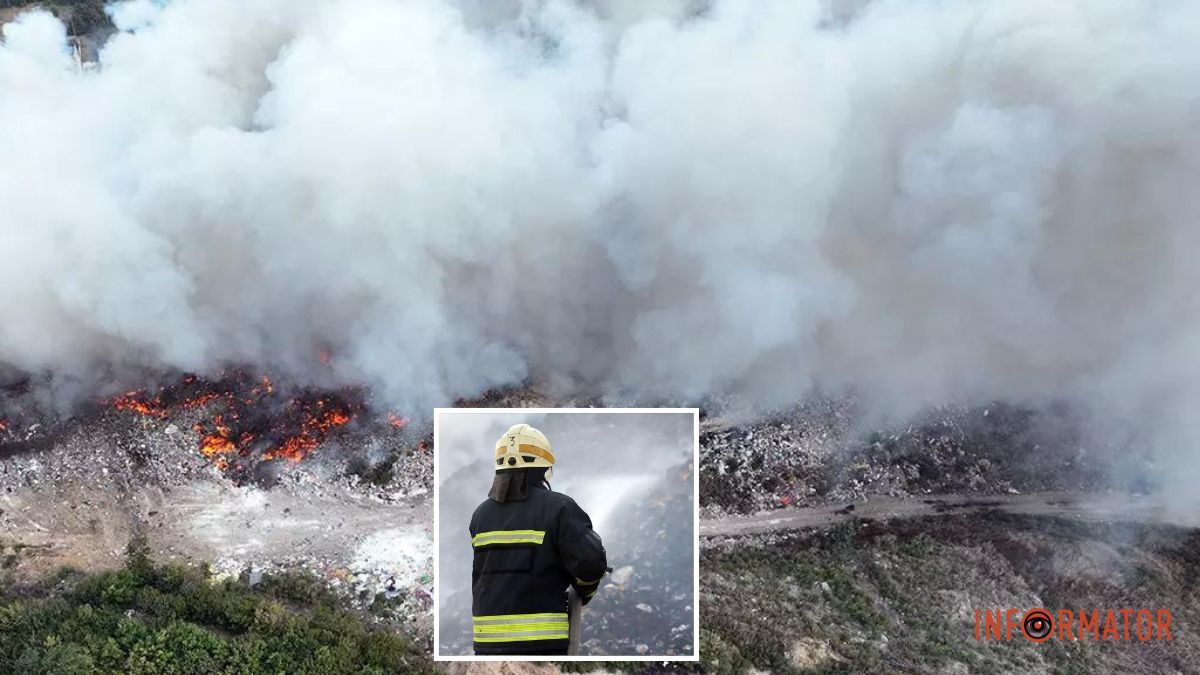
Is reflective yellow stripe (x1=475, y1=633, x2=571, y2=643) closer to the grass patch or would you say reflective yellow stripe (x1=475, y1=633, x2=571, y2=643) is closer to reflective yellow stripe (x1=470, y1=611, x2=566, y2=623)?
reflective yellow stripe (x1=470, y1=611, x2=566, y2=623)

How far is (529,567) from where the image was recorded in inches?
382

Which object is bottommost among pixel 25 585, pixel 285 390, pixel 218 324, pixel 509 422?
pixel 25 585

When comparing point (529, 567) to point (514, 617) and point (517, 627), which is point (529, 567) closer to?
point (514, 617)

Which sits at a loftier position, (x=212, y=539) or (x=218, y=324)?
(x=218, y=324)

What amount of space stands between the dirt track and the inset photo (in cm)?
800

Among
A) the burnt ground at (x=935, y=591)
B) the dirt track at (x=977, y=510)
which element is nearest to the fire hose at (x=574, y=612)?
the burnt ground at (x=935, y=591)

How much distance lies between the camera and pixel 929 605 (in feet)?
59.2

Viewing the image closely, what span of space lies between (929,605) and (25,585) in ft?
69.5

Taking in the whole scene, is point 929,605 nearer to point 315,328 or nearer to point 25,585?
point 315,328

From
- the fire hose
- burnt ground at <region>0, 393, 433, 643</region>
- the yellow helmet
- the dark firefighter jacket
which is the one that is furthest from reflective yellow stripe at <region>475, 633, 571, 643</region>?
burnt ground at <region>0, 393, 433, 643</region>

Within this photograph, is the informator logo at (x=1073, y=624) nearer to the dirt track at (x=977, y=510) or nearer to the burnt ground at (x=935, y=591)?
the burnt ground at (x=935, y=591)

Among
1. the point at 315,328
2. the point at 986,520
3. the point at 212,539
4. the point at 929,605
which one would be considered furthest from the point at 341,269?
the point at 986,520

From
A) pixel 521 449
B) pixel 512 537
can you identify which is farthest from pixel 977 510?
pixel 521 449

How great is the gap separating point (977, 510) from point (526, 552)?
1617cm
